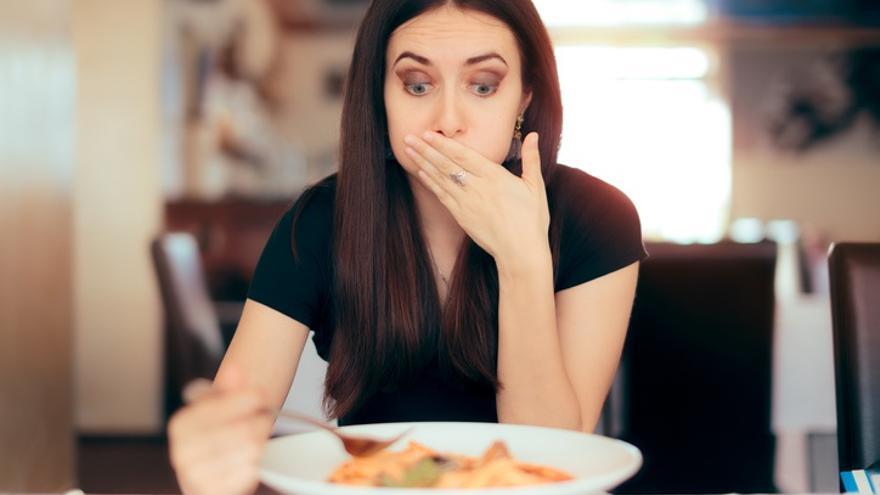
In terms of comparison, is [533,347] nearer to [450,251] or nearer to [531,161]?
[531,161]

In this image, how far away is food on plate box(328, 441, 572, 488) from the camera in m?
0.63

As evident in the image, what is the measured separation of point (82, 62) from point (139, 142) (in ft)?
1.47

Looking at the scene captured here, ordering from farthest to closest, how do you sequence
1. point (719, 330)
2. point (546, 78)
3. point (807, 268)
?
point (807, 268) < point (719, 330) < point (546, 78)

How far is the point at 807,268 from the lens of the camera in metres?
4.80

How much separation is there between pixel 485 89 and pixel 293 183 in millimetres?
7394

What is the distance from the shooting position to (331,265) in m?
1.30

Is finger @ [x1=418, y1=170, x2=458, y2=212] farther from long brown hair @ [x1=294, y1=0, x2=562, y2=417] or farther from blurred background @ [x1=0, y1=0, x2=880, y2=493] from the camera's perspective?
blurred background @ [x1=0, y1=0, x2=880, y2=493]

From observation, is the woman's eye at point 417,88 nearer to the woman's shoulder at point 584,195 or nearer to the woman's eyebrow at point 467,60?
the woman's eyebrow at point 467,60

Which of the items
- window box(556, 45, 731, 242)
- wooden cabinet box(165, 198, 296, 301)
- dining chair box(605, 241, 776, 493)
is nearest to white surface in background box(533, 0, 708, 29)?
window box(556, 45, 731, 242)

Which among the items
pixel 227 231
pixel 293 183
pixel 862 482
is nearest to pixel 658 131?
pixel 293 183

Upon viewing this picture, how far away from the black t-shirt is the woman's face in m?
0.18

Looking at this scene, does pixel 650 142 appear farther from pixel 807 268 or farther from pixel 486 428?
pixel 486 428

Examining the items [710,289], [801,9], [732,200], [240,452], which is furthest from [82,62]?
[732,200]

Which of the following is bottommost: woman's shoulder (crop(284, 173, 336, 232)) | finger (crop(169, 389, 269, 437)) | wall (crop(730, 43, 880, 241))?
finger (crop(169, 389, 269, 437))
